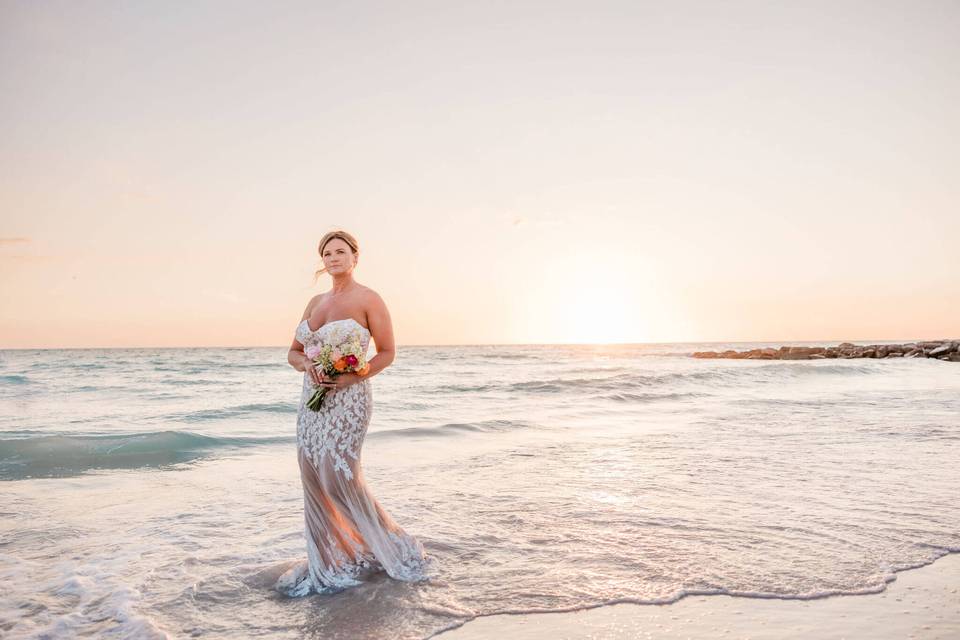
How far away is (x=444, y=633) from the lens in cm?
400

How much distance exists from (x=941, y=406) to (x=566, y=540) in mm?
14992

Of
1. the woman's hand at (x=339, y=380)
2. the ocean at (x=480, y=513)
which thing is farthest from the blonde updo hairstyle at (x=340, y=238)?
the ocean at (x=480, y=513)

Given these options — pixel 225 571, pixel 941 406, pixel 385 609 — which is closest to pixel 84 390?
pixel 225 571

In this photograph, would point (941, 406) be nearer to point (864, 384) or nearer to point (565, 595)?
point (864, 384)

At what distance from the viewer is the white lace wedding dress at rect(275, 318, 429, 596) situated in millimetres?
4926

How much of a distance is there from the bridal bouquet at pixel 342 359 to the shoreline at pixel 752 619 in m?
1.87

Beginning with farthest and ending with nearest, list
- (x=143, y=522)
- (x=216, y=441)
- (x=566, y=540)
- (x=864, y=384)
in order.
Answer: (x=864, y=384)
(x=216, y=441)
(x=143, y=522)
(x=566, y=540)

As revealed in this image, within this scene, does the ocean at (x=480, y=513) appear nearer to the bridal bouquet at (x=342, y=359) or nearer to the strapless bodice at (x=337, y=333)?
the bridal bouquet at (x=342, y=359)

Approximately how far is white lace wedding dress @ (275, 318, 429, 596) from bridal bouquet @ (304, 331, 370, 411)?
82mm

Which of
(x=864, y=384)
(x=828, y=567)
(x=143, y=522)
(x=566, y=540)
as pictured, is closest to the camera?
(x=828, y=567)

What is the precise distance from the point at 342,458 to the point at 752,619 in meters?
3.02

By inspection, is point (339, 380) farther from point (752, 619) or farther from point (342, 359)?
point (752, 619)

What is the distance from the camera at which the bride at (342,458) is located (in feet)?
16.2

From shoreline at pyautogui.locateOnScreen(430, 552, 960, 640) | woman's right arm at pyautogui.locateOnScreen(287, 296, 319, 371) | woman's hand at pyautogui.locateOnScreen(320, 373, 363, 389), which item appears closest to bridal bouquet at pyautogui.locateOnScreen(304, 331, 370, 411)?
woman's hand at pyautogui.locateOnScreen(320, 373, 363, 389)
